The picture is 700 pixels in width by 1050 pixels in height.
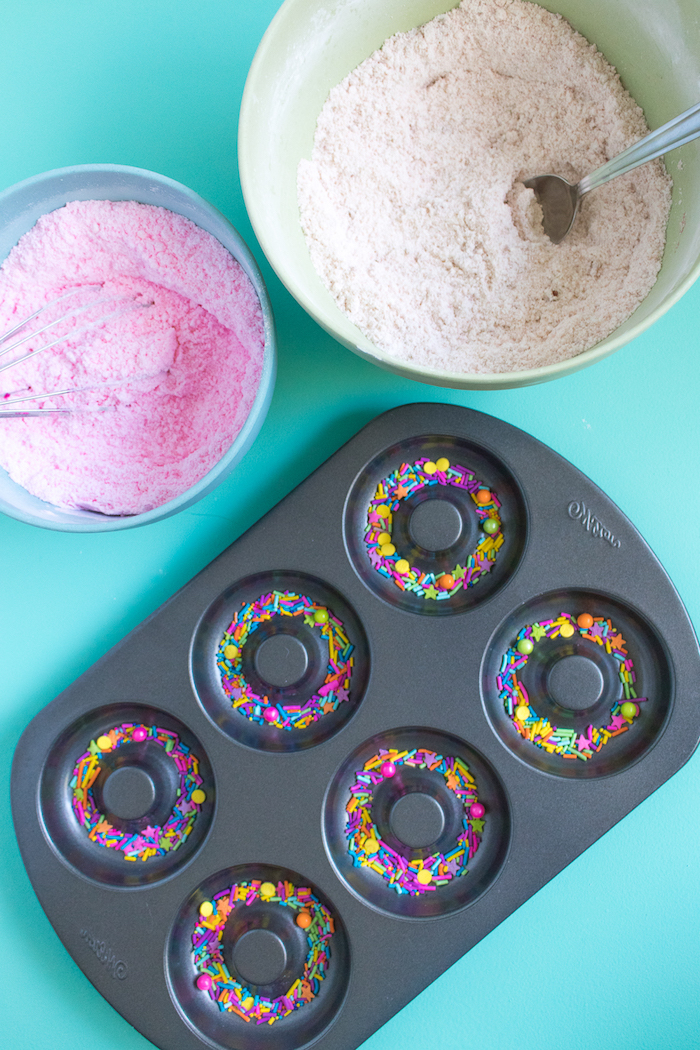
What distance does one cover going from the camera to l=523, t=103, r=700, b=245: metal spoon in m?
0.68

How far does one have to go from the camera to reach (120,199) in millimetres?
897

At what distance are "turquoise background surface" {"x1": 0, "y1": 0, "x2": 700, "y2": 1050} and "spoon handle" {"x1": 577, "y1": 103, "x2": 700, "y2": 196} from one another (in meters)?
0.28

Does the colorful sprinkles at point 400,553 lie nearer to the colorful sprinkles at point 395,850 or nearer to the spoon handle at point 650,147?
the colorful sprinkles at point 395,850

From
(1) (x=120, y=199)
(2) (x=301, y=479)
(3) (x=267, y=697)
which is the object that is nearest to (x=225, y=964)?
(3) (x=267, y=697)

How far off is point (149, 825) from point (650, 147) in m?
0.99

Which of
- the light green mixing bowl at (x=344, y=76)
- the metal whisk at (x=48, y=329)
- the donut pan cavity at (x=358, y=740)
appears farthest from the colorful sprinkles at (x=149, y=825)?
the light green mixing bowl at (x=344, y=76)

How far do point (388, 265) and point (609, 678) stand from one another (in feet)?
1.95

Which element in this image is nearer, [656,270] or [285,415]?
[656,270]

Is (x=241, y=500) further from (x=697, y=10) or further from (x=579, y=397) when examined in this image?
(x=697, y=10)

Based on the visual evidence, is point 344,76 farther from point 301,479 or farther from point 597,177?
point 301,479

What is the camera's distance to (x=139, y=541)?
100cm

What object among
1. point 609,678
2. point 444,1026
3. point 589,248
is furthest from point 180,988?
point 589,248

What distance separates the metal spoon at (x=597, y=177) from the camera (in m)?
0.68

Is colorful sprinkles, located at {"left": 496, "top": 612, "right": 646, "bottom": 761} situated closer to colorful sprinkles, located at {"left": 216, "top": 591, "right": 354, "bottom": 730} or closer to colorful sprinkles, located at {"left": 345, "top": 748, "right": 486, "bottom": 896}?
colorful sprinkles, located at {"left": 345, "top": 748, "right": 486, "bottom": 896}
